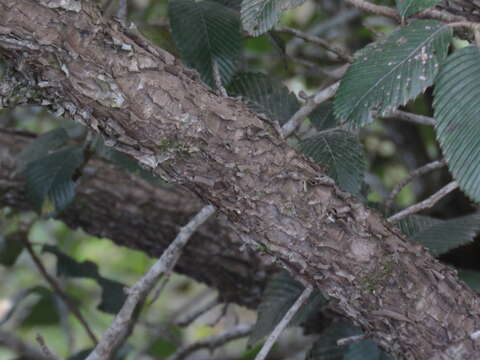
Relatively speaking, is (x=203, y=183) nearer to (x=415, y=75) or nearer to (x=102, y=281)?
(x=415, y=75)

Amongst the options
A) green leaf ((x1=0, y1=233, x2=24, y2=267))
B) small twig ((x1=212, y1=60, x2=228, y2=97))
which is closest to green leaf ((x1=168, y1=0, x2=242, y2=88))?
small twig ((x1=212, y1=60, x2=228, y2=97))

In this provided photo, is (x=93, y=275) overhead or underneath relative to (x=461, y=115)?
underneath

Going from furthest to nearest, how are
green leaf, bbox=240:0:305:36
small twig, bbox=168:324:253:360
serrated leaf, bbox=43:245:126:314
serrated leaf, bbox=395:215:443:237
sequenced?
small twig, bbox=168:324:253:360, serrated leaf, bbox=43:245:126:314, serrated leaf, bbox=395:215:443:237, green leaf, bbox=240:0:305:36

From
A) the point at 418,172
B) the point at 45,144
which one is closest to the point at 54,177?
the point at 45,144

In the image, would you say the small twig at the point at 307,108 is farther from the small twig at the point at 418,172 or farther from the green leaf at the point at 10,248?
the green leaf at the point at 10,248

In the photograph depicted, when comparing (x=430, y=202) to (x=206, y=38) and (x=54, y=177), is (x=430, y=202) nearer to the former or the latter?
(x=206, y=38)

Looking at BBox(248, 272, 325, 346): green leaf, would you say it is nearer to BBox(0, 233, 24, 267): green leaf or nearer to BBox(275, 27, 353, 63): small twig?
BBox(275, 27, 353, 63): small twig
